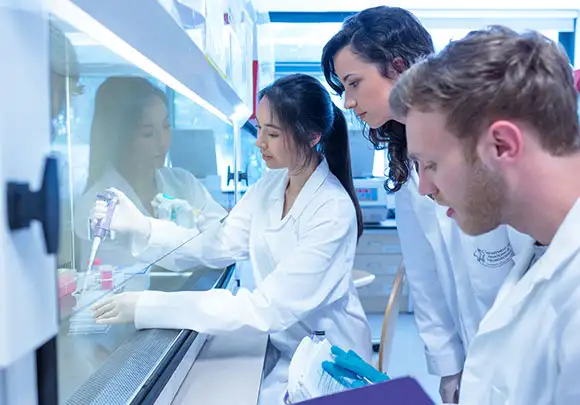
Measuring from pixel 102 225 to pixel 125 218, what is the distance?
18cm

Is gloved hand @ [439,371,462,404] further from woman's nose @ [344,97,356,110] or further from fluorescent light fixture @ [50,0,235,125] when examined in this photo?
fluorescent light fixture @ [50,0,235,125]

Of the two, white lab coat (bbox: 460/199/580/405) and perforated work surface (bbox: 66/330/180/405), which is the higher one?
white lab coat (bbox: 460/199/580/405)

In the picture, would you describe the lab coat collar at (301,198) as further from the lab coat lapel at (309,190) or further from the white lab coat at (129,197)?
the white lab coat at (129,197)

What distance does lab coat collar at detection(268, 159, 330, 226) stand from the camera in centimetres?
152

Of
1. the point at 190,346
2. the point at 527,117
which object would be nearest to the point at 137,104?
the point at 190,346

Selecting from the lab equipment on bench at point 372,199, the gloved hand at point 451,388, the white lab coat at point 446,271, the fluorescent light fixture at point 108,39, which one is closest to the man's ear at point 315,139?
the white lab coat at point 446,271

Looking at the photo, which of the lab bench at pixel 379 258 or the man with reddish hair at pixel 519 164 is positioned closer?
the man with reddish hair at pixel 519 164

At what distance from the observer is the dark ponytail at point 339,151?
1.64m

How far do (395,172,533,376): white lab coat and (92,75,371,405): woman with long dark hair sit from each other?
0.59 ft

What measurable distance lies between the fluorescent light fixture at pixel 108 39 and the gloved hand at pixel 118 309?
514mm

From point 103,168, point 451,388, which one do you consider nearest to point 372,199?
point 451,388

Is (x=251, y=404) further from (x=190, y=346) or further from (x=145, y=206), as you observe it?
(x=145, y=206)

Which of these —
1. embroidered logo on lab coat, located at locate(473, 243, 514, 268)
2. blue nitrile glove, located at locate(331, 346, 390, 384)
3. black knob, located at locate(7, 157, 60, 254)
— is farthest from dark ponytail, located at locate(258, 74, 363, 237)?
black knob, located at locate(7, 157, 60, 254)

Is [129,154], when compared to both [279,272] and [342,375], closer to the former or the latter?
[279,272]
